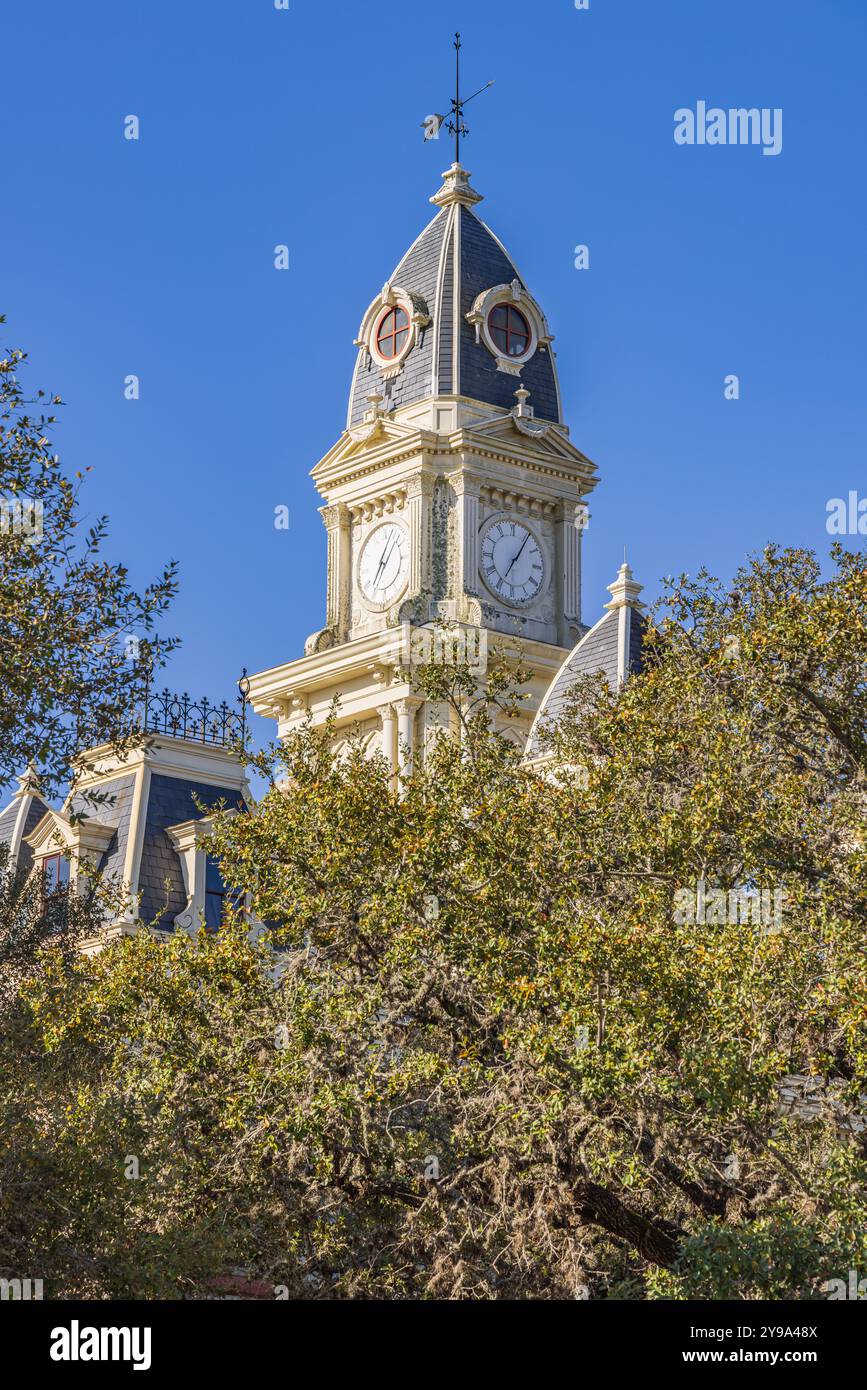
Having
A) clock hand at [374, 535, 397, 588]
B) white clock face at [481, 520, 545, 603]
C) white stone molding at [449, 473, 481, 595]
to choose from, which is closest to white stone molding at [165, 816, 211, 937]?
white stone molding at [449, 473, 481, 595]

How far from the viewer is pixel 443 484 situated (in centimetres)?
6056

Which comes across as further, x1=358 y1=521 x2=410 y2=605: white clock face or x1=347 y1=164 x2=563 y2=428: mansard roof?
x1=347 y1=164 x2=563 y2=428: mansard roof

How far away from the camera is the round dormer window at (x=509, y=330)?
205 feet

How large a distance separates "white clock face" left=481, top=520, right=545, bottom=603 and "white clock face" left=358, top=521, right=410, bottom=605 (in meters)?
1.94

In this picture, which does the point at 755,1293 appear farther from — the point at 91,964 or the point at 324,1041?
the point at 91,964

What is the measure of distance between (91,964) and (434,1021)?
480 cm

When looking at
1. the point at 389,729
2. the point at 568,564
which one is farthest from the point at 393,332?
the point at 389,729

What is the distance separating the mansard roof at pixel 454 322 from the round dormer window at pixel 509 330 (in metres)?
0.22

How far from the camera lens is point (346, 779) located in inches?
1280

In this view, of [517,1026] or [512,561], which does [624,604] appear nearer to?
[512,561]

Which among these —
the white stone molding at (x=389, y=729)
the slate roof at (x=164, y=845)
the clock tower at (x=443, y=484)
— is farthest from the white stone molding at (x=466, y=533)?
the slate roof at (x=164, y=845)

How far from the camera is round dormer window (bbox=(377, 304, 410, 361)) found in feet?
205

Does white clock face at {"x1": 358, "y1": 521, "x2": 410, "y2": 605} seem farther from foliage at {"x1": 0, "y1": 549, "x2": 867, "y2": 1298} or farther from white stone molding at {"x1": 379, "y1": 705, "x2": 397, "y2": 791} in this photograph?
foliage at {"x1": 0, "y1": 549, "x2": 867, "y2": 1298}
